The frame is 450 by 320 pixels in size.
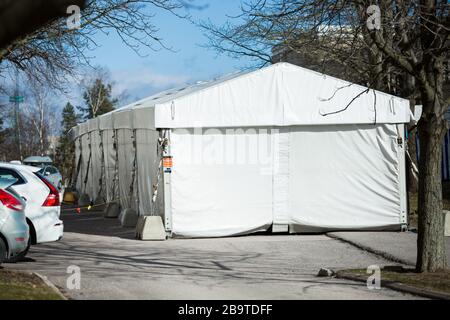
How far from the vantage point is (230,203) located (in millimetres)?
17438

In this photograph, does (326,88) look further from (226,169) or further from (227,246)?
(227,246)

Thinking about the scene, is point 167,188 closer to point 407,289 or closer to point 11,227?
point 11,227

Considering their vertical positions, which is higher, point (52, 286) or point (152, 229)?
point (152, 229)

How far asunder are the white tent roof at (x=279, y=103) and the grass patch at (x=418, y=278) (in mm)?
6264

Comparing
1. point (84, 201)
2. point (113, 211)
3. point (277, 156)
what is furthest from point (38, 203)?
point (84, 201)

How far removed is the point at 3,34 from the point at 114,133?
727 inches

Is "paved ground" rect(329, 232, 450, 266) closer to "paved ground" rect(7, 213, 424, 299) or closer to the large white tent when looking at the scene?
"paved ground" rect(7, 213, 424, 299)

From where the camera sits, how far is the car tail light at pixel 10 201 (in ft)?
37.8

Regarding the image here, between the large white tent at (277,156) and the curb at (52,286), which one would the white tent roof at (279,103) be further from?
the curb at (52,286)

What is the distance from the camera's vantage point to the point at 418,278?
35.2 feet

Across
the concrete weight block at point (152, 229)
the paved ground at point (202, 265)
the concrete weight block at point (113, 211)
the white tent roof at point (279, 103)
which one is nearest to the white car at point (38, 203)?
the paved ground at point (202, 265)

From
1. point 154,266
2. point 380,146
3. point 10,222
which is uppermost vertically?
point 380,146

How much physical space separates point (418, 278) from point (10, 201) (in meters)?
6.17
